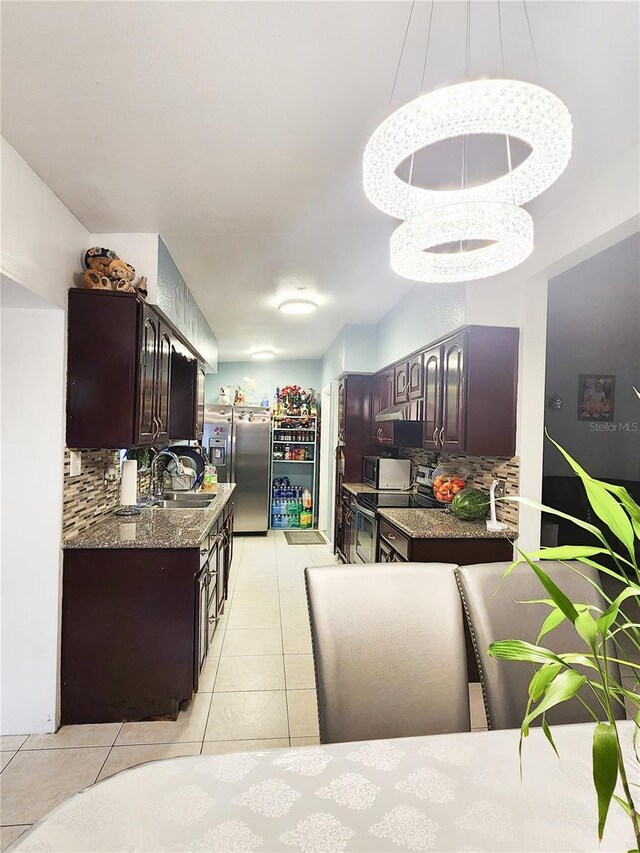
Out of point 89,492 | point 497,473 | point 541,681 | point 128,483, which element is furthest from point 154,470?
point 541,681

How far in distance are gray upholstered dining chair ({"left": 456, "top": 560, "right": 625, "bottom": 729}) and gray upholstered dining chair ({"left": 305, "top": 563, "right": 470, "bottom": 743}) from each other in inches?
2.4

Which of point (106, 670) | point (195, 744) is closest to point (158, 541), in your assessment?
point (106, 670)

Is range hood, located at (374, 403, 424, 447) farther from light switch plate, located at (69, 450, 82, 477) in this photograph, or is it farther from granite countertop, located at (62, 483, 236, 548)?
light switch plate, located at (69, 450, 82, 477)

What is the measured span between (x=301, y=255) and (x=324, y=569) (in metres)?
2.19

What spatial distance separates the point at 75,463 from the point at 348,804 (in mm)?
2085

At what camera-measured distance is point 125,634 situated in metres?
2.26

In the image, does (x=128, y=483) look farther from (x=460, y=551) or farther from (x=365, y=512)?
(x=460, y=551)

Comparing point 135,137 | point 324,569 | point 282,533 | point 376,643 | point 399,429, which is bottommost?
point 282,533

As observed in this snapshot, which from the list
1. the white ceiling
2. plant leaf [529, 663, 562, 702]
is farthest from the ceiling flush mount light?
plant leaf [529, 663, 562, 702]

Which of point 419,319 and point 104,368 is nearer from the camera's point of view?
point 104,368

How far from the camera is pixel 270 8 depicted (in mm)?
1212

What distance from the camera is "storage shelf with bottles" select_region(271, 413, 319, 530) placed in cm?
687

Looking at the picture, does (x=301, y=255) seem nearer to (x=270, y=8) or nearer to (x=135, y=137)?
(x=135, y=137)

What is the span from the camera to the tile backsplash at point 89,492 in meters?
2.31
